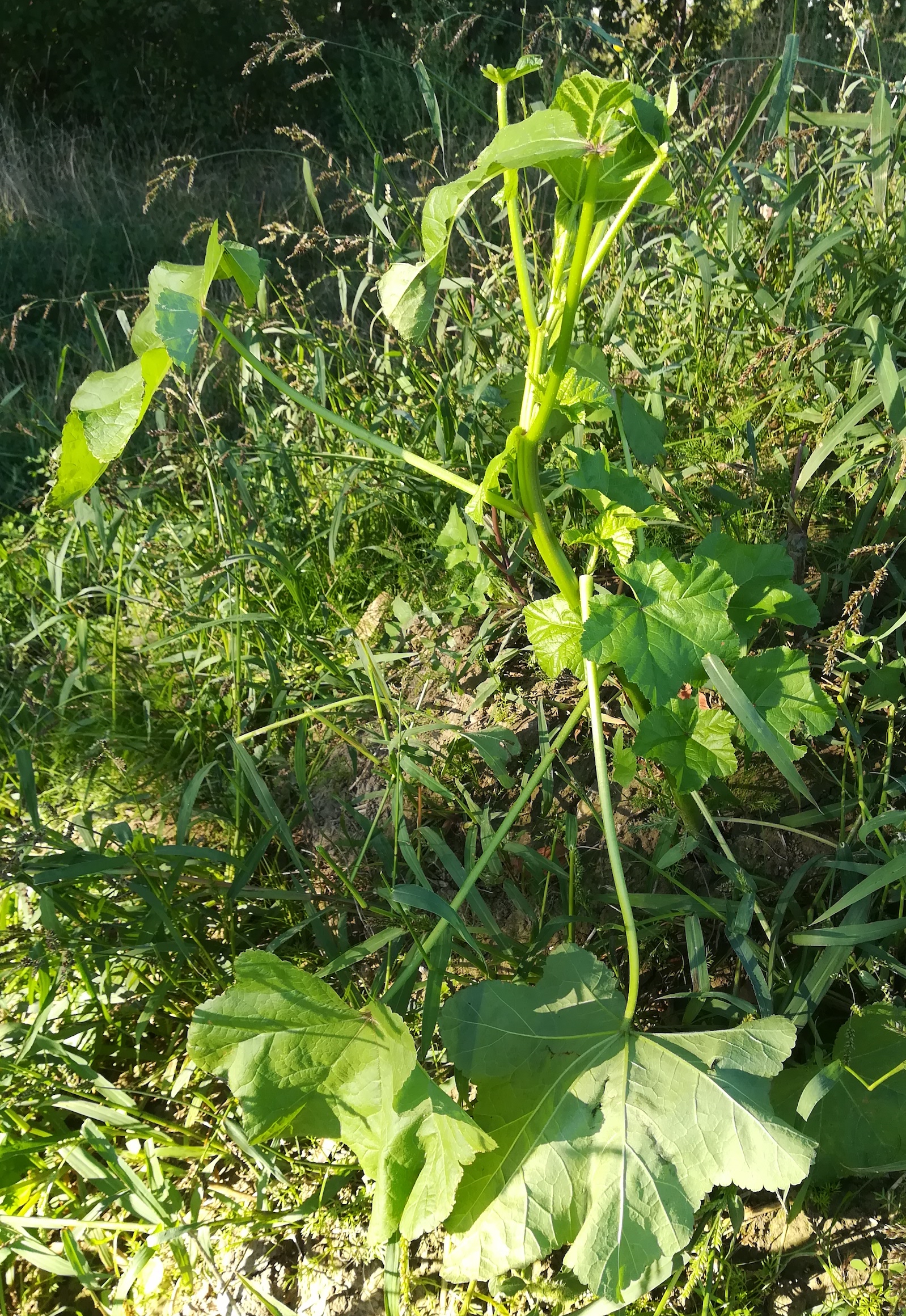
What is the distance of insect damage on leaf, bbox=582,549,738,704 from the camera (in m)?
1.22

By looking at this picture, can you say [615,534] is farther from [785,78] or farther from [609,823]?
[785,78]

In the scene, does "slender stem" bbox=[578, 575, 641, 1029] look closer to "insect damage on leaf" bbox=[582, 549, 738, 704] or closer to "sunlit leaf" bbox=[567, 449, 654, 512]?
"insect damage on leaf" bbox=[582, 549, 738, 704]

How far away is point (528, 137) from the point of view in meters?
1.01

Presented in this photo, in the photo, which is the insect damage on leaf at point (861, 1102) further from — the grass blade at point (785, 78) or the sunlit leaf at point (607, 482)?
the grass blade at point (785, 78)

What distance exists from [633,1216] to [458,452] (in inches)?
60.5

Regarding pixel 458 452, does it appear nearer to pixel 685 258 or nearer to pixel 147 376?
pixel 685 258

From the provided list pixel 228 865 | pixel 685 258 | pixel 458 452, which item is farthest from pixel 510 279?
pixel 228 865

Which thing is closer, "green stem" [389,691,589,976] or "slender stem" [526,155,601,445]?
"slender stem" [526,155,601,445]

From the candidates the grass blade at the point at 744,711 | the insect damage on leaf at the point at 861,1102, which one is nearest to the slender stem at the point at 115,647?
the grass blade at the point at 744,711

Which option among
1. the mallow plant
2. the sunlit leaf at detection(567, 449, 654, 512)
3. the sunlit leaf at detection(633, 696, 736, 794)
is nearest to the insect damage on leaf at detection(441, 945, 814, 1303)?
the mallow plant

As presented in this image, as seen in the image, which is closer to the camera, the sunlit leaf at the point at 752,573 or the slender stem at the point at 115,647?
the sunlit leaf at the point at 752,573

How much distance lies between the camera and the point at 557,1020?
1246mm

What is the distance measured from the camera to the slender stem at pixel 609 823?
3.91ft

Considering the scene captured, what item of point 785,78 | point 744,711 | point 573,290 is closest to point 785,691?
point 744,711
